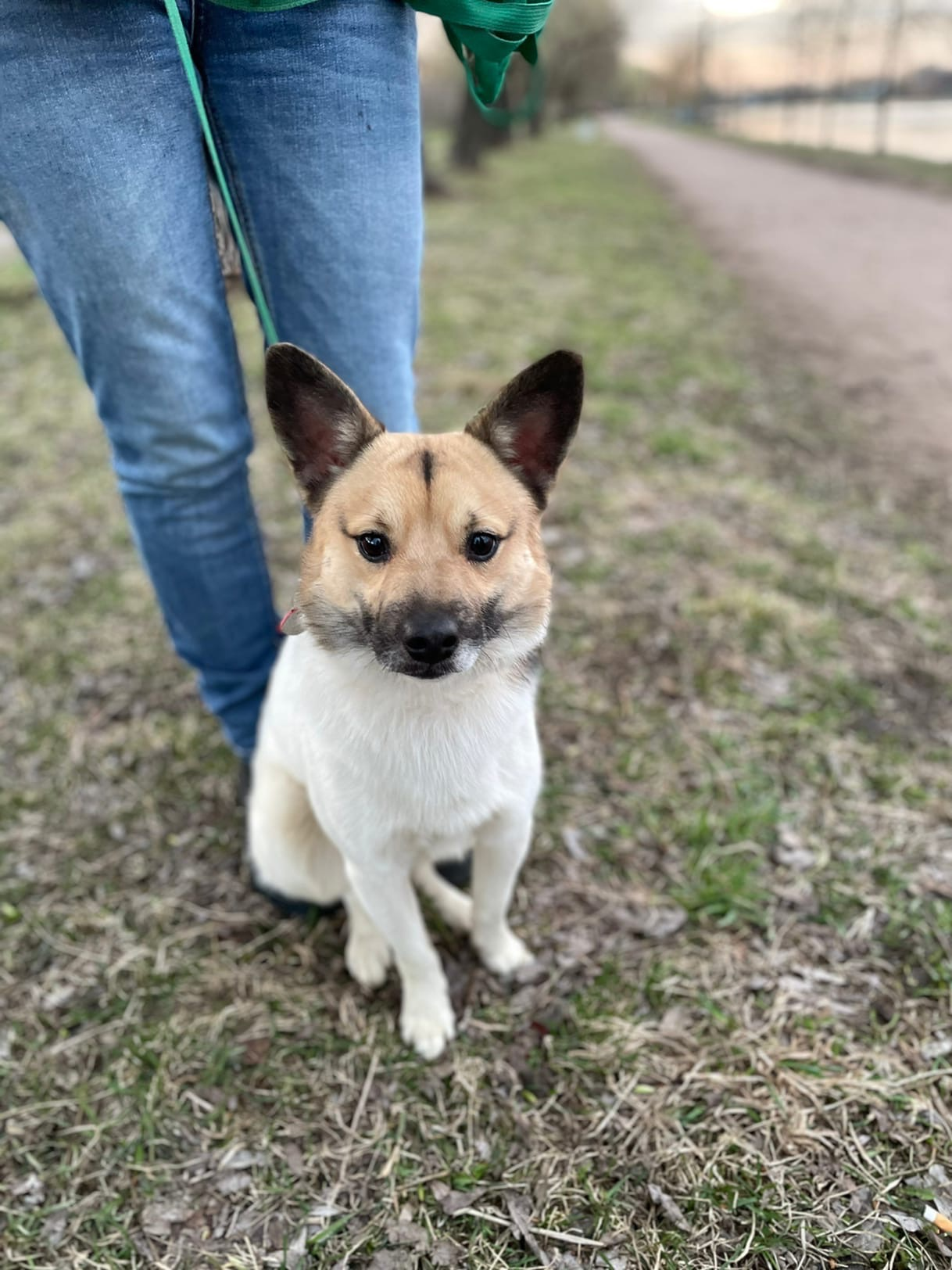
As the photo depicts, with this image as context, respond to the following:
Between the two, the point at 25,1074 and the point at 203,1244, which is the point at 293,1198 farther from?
the point at 25,1074

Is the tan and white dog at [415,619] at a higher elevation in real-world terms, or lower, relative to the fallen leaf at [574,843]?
higher

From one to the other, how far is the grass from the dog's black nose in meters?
1.13

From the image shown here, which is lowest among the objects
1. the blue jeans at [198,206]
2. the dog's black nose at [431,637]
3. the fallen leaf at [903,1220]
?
the fallen leaf at [903,1220]

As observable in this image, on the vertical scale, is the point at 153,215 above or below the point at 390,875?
above

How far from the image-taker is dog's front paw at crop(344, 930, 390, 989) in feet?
7.15

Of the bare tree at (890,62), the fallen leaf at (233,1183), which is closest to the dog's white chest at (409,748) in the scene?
the fallen leaf at (233,1183)

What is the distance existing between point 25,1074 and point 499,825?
133 cm

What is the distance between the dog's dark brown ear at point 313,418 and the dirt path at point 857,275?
4.44m

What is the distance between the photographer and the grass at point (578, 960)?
1.71 metres

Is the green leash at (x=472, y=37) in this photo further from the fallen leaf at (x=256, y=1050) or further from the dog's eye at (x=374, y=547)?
the fallen leaf at (x=256, y=1050)

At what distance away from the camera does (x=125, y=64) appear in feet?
5.12

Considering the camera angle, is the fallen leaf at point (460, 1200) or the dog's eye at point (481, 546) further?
the fallen leaf at point (460, 1200)

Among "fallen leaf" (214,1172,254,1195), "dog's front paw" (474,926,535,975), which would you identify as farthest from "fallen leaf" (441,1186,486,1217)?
"dog's front paw" (474,926,535,975)

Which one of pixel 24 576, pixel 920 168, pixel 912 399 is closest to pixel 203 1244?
pixel 24 576
